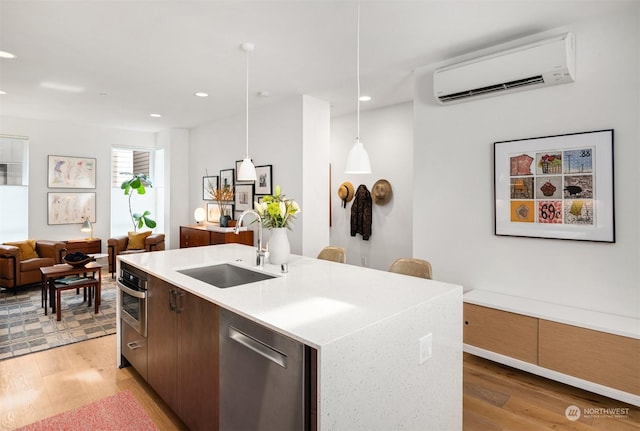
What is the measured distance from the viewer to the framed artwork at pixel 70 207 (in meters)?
6.40

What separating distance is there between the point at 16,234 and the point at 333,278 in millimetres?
6656

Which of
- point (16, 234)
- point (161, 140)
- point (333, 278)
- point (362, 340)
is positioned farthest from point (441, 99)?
point (16, 234)

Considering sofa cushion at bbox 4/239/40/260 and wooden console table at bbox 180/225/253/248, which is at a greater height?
wooden console table at bbox 180/225/253/248

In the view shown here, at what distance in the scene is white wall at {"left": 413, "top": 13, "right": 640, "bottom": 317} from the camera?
8.19 feet

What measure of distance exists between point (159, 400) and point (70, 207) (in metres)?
5.58

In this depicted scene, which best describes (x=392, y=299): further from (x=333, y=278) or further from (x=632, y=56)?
(x=632, y=56)

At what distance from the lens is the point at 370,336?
1.33 m

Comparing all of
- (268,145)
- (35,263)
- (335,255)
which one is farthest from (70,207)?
(335,255)

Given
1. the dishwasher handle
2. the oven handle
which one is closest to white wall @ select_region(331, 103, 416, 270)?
the oven handle

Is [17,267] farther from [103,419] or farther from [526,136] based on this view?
[526,136]

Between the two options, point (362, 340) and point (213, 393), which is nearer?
point (362, 340)

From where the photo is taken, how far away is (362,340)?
130cm

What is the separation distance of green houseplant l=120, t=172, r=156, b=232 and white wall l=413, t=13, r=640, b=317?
18.6ft

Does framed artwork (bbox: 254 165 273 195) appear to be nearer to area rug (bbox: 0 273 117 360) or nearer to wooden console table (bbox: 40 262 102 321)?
wooden console table (bbox: 40 262 102 321)
